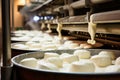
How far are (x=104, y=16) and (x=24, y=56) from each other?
21.0 inches

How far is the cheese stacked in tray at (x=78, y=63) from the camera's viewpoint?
37.1 inches

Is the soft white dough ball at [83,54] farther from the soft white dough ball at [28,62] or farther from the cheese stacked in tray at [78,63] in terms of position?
the soft white dough ball at [28,62]

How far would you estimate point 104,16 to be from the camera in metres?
1.30

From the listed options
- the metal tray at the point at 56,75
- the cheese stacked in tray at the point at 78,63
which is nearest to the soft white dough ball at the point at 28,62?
the cheese stacked in tray at the point at 78,63

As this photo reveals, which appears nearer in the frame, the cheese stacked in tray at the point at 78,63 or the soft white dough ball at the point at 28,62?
the cheese stacked in tray at the point at 78,63

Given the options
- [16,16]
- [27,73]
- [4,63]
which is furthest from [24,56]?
[16,16]

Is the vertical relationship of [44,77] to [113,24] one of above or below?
below

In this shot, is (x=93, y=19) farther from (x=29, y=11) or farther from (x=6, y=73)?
(x=29, y=11)

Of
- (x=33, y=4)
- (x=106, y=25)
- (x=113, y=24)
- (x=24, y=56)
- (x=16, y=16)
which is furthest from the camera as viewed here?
(x=16, y=16)

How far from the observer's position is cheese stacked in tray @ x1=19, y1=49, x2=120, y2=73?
0.94 meters

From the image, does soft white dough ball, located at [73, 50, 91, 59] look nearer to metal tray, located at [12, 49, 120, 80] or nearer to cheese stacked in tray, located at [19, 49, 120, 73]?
cheese stacked in tray, located at [19, 49, 120, 73]

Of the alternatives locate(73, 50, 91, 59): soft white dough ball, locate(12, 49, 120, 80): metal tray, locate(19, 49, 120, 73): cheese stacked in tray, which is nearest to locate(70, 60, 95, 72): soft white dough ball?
locate(19, 49, 120, 73): cheese stacked in tray

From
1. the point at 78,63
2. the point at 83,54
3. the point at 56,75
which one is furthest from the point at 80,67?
the point at 83,54

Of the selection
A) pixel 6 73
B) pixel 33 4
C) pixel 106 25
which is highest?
pixel 33 4
